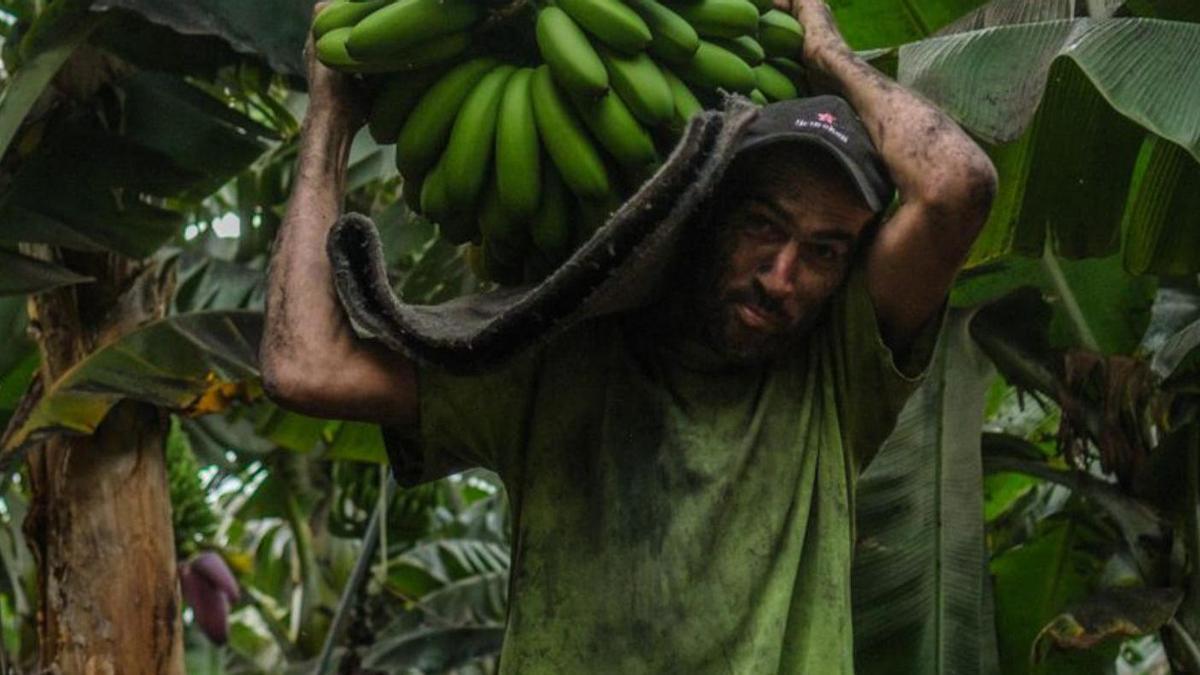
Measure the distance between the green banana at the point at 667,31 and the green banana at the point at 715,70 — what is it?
0.02 metres

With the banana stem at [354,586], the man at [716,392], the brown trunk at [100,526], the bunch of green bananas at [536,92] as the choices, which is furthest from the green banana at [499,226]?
the banana stem at [354,586]

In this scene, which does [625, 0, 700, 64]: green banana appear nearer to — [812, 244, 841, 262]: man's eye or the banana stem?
[812, 244, 841, 262]: man's eye

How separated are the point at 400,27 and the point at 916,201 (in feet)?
1.58

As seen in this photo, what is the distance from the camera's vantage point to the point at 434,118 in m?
1.69

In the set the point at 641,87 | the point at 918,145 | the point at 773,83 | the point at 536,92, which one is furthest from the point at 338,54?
the point at 918,145

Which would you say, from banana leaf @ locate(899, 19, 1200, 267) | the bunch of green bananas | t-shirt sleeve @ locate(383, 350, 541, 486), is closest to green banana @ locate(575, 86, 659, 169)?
the bunch of green bananas

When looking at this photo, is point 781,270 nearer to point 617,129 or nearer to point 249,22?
point 617,129

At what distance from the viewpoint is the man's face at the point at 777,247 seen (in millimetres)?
1619

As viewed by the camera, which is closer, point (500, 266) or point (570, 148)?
point (570, 148)

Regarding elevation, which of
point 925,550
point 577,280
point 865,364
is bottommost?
point 925,550

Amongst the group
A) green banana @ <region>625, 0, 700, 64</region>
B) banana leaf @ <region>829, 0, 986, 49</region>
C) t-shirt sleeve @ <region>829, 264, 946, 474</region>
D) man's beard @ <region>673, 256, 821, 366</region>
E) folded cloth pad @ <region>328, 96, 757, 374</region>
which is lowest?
banana leaf @ <region>829, 0, 986, 49</region>

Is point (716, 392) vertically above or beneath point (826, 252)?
beneath

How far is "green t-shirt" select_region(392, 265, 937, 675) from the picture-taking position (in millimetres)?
1625

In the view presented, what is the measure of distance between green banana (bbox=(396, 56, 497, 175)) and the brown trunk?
1667mm
